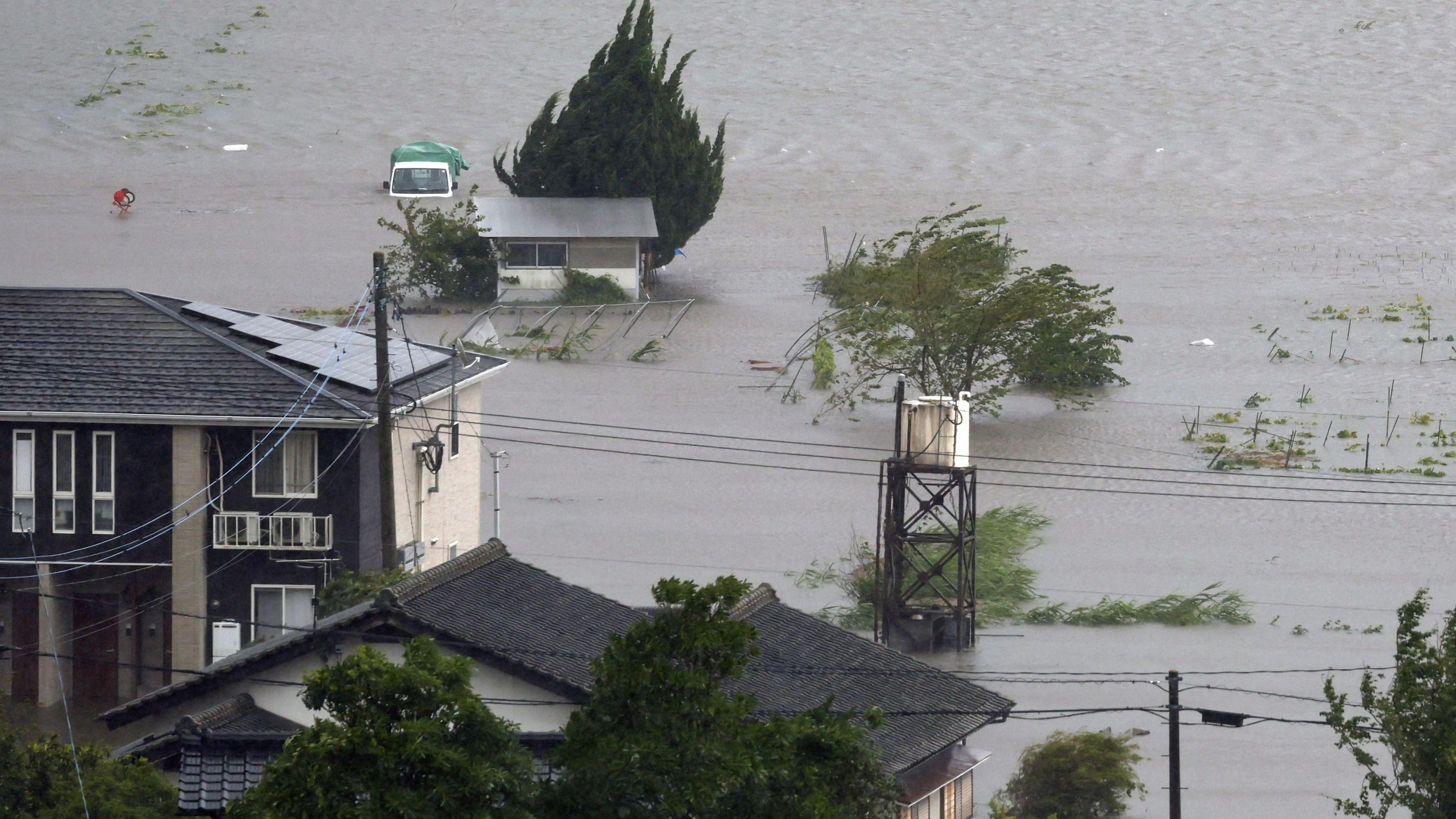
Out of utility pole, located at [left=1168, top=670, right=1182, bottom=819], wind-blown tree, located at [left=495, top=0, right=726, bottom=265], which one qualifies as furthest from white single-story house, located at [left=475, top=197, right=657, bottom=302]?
utility pole, located at [left=1168, top=670, right=1182, bottom=819]

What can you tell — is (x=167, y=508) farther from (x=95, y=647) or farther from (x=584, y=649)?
(x=584, y=649)

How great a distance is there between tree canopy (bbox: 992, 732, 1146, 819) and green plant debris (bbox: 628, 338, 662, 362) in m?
23.8

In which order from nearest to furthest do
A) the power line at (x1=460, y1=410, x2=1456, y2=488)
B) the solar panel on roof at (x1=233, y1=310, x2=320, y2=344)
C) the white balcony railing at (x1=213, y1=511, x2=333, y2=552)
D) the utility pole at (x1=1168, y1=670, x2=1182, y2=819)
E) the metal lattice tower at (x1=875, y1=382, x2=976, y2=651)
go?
the utility pole at (x1=1168, y1=670, x2=1182, y2=819) → the white balcony railing at (x1=213, y1=511, x2=333, y2=552) → the solar panel on roof at (x1=233, y1=310, x2=320, y2=344) → the metal lattice tower at (x1=875, y1=382, x2=976, y2=651) → the power line at (x1=460, y1=410, x2=1456, y2=488)

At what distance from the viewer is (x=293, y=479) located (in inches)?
784

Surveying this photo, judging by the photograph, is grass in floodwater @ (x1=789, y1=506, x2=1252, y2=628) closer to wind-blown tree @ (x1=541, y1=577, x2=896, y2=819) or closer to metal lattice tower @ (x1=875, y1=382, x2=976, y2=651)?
metal lattice tower @ (x1=875, y1=382, x2=976, y2=651)

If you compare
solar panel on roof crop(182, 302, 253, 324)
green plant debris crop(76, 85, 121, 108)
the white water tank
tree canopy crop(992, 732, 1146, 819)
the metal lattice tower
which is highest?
green plant debris crop(76, 85, 121, 108)

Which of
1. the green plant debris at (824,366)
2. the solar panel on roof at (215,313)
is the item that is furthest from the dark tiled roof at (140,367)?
the green plant debris at (824,366)

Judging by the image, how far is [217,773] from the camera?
12766 mm

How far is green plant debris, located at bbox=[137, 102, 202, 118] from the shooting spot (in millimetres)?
70375

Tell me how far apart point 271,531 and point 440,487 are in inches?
109

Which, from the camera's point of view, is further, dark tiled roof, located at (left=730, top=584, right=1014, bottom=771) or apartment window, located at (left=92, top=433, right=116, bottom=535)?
apartment window, located at (left=92, top=433, right=116, bottom=535)

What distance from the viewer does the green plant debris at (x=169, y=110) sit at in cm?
7038

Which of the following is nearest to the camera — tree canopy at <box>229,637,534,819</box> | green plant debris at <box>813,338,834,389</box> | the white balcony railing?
tree canopy at <box>229,637,534,819</box>

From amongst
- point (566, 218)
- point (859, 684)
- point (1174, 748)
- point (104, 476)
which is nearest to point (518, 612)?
point (859, 684)
